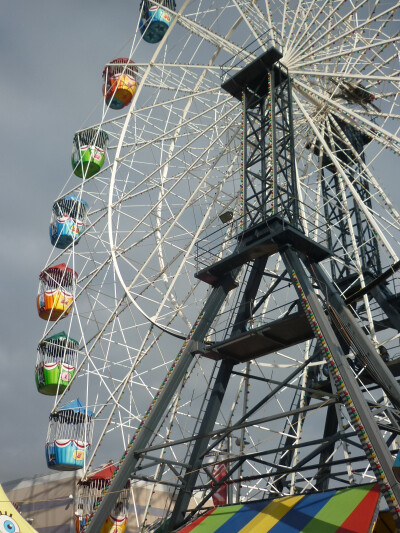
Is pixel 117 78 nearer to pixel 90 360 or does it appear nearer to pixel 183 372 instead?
pixel 90 360

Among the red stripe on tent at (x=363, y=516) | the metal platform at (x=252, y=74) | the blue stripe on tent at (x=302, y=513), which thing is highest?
the metal platform at (x=252, y=74)

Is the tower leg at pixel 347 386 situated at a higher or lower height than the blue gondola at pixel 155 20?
lower

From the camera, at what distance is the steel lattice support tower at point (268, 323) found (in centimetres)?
1111

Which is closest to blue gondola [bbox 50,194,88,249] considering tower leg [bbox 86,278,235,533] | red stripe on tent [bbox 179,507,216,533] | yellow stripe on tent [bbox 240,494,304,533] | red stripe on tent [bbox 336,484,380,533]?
tower leg [bbox 86,278,235,533]

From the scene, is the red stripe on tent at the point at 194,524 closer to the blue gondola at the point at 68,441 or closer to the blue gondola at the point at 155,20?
the blue gondola at the point at 68,441

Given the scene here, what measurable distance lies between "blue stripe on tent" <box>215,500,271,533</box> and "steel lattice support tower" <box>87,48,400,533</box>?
2.71 ft

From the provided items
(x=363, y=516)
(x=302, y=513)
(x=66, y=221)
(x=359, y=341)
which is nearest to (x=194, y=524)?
(x=302, y=513)

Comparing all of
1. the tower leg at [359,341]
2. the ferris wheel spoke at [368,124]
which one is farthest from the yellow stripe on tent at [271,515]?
the ferris wheel spoke at [368,124]

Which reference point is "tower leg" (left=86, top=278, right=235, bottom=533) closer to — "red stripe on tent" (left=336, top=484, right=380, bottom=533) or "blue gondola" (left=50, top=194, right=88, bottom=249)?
"red stripe on tent" (left=336, top=484, right=380, bottom=533)

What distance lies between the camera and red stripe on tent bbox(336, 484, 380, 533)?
9133 millimetres

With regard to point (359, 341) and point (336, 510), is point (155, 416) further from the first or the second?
point (359, 341)

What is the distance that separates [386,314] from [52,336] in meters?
A: 10.3

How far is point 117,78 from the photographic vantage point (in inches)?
813

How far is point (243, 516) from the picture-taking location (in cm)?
1129
